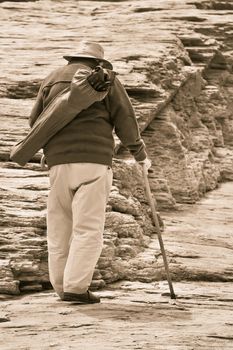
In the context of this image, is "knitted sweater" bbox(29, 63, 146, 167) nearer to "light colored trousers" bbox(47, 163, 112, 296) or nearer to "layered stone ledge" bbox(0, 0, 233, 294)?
"light colored trousers" bbox(47, 163, 112, 296)

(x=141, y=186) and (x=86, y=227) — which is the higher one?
(x=86, y=227)

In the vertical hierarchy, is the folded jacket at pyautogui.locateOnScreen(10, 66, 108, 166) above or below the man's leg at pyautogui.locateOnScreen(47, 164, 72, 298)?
above

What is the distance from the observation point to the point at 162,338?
7348 mm

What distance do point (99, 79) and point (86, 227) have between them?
143cm

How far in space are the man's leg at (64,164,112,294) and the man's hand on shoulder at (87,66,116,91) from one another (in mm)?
762

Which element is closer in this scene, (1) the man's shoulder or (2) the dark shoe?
(2) the dark shoe

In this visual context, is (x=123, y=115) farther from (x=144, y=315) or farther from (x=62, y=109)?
(x=144, y=315)

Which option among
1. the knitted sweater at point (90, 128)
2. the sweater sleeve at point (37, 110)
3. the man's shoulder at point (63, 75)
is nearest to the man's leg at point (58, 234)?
the knitted sweater at point (90, 128)

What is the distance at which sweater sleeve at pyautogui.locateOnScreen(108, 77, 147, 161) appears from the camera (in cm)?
886

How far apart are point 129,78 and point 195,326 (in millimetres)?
6676

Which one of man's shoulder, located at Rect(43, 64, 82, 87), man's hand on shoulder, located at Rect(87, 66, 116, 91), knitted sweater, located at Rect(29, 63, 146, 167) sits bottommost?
knitted sweater, located at Rect(29, 63, 146, 167)

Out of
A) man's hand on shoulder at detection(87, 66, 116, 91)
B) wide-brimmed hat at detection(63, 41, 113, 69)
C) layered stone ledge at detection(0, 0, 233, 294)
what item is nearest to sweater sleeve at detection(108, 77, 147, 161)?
man's hand on shoulder at detection(87, 66, 116, 91)

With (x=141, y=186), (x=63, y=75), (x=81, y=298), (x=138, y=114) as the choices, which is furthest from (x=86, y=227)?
(x=138, y=114)

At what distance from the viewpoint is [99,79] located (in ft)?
28.1
